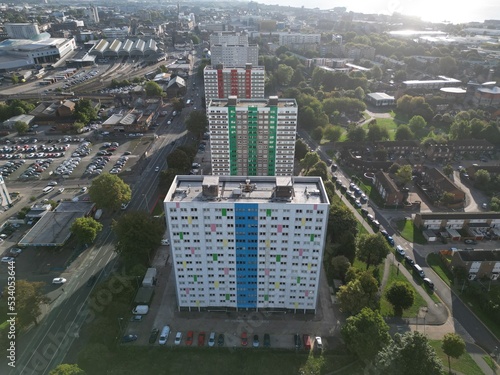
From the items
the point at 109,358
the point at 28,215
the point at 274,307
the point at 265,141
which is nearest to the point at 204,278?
the point at 274,307

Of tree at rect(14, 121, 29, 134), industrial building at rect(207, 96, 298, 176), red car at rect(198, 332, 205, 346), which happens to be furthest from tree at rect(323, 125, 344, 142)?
tree at rect(14, 121, 29, 134)

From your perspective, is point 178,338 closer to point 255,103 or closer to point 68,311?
point 68,311

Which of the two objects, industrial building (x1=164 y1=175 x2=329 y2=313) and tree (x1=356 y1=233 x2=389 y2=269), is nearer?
industrial building (x1=164 y1=175 x2=329 y2=313)

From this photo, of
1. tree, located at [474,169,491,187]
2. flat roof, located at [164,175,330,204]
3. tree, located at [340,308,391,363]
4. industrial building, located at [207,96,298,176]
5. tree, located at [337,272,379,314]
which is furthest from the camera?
tree, located at [474,169,491,187]

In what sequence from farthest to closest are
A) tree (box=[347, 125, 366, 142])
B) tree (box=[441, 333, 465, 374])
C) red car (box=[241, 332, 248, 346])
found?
tree (box=[347, 125, 366, 142])
red car (box=[241, 332, 248, 346])
tree (box=[441, 333, 465, 374])

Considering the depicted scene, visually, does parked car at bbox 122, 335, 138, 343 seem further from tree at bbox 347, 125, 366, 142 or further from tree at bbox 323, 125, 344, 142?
tree at bbox 347, 125, 366, 142

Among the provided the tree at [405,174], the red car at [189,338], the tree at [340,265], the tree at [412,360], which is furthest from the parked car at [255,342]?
the tree at [405,174]

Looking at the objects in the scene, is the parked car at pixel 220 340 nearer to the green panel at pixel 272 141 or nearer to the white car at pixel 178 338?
the white car at pixel 178 338
